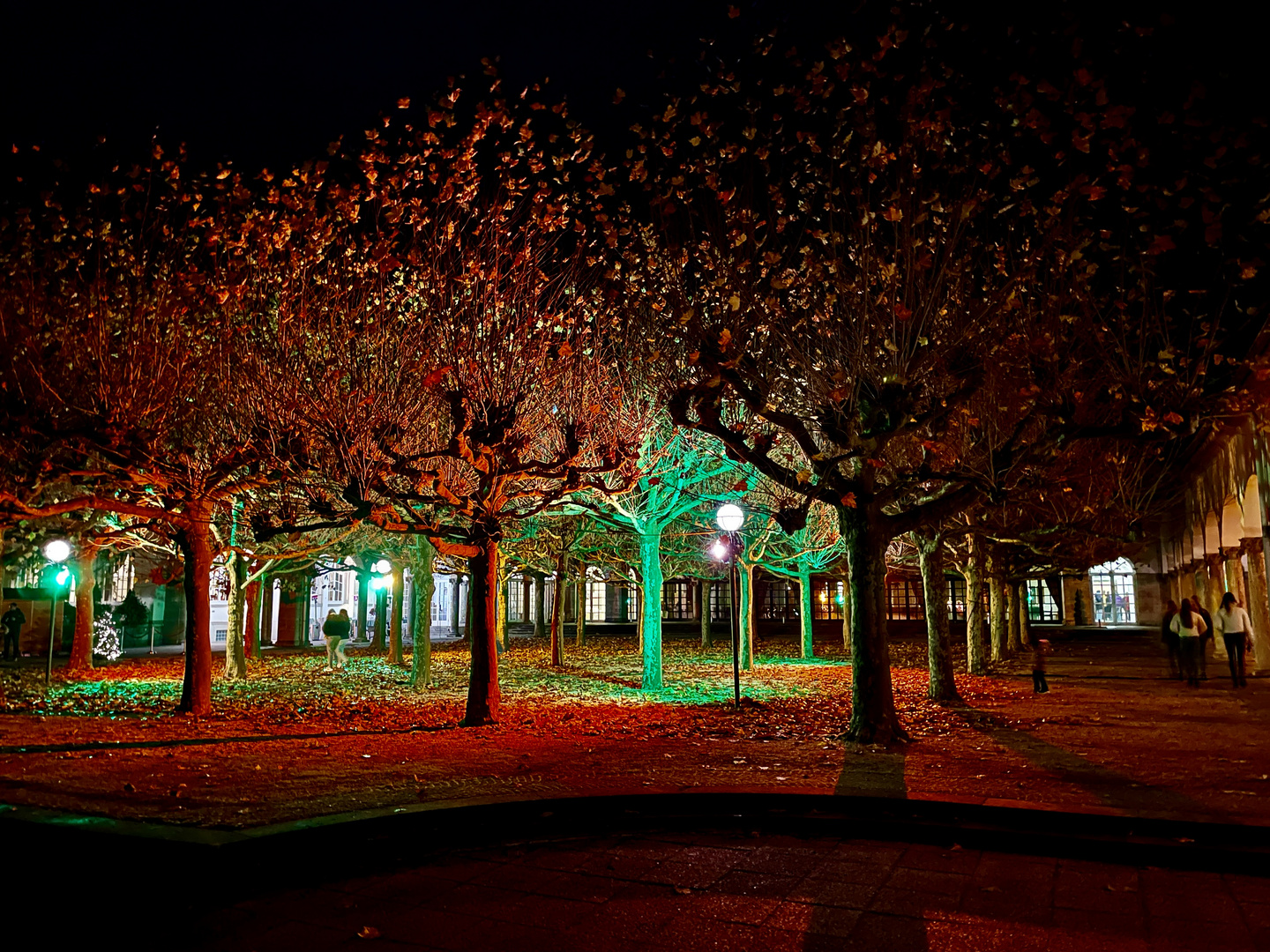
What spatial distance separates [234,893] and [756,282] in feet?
28.7

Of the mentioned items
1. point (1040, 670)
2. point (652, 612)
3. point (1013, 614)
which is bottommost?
point (1040, 670)

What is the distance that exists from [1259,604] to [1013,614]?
13.0 m

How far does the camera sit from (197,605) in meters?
13.6

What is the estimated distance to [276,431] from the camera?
42.9ft

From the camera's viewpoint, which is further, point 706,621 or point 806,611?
point 706,621

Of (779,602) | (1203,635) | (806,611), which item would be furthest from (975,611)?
(779,602)

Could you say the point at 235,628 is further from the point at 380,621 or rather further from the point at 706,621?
the point at 706,621

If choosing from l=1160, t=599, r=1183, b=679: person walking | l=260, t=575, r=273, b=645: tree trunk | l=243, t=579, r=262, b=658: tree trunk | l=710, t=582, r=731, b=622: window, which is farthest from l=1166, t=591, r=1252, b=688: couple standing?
l=710, t=582, r=731, b=622: window

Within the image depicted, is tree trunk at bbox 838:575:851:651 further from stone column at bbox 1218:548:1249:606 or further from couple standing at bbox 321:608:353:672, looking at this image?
couple standing at bbox 321:608:353:672

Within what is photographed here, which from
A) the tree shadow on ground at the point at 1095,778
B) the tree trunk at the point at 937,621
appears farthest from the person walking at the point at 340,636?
the tree shadow on ground at the point at 1095,778

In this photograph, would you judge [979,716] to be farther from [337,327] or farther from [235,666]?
[235,666]

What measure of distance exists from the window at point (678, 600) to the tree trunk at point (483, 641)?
43.6 m

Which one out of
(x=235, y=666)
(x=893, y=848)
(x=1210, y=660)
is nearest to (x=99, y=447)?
(x=235, y=666)

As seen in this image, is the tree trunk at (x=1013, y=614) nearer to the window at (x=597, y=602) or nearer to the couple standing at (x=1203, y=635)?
the couple standing at (x=1203, y=635)
